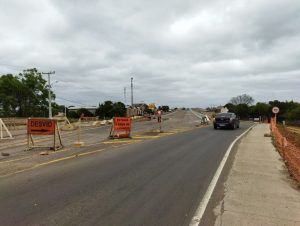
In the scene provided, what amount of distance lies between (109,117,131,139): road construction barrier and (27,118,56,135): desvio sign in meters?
6.90

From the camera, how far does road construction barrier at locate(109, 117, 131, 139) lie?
27139mm

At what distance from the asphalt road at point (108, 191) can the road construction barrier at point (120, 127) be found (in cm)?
1089

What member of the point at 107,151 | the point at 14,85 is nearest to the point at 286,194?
the point at 107,151

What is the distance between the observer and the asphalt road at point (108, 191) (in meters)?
7.73

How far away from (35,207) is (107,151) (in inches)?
416

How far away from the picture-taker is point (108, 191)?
32.7 feet

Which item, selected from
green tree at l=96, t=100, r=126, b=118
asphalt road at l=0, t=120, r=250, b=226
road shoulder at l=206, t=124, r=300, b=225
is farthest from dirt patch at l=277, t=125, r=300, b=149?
green tree at l=96, t=100, r=126, b=118

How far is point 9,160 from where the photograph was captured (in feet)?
53.5

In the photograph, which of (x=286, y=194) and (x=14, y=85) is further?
(x=14, y=85)

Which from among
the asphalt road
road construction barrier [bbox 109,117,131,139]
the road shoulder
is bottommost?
the road shoulder

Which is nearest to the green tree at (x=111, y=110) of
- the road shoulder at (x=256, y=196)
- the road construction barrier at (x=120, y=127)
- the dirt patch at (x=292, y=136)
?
the dirt patch at (x=292, y=136)

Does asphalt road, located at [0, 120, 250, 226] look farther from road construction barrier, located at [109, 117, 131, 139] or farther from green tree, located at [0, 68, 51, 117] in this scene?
green tree, located at [0, 68, 51, 117]

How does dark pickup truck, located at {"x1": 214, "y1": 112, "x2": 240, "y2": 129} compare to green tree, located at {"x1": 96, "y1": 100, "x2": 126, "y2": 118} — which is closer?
dark pickup truck, located at {"x1": 214, "y1": 112, "x2": 240, "y2": 129}

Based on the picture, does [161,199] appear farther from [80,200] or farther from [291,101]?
[291,101]
